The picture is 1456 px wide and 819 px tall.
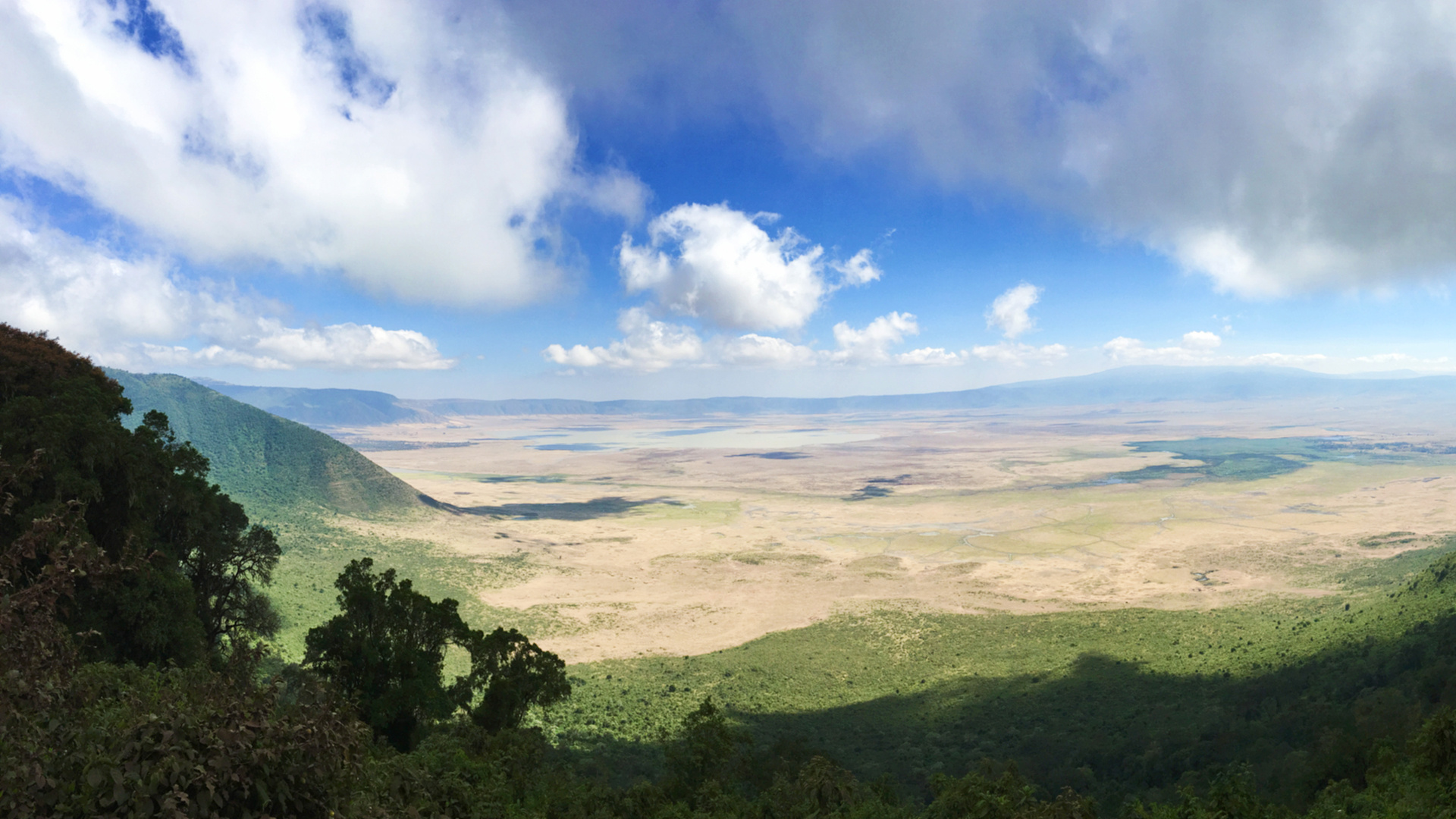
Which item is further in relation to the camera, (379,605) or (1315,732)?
(1315,732)

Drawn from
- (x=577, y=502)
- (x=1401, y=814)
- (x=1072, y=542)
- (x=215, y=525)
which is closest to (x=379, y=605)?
(x=215, y=525)

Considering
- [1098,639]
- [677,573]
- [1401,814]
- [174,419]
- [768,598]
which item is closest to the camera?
[1401,814]

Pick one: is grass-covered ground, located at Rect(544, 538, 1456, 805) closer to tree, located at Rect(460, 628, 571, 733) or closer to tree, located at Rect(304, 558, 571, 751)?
tree, located at Rect(460, 628, 571, 733)

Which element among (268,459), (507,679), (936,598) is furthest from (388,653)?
(268,459)

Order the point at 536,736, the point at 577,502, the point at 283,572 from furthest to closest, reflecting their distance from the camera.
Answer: the point at 577,502
the point at 283,572
the point at 536,736

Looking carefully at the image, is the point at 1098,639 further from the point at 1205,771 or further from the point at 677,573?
the point at 677,573

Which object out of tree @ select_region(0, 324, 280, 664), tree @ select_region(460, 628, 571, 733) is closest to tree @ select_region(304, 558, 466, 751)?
tree @ select_region(460, 628, 571, 733)

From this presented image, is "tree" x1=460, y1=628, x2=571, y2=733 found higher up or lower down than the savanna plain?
higher up

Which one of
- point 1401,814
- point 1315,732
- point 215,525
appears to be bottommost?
point 1315,732

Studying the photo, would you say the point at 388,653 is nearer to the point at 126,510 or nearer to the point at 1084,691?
the point at 126,510
